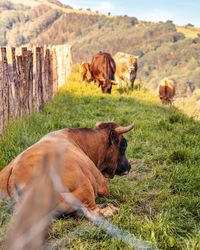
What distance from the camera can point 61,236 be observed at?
13.3ft

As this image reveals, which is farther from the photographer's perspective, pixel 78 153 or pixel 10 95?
pixel 10 95

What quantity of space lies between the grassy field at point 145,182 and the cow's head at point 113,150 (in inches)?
7.5

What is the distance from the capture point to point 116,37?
131625 millimetres

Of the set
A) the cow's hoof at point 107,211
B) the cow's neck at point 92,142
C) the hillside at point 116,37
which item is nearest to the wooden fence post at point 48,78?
the cow's neck at point 92,142

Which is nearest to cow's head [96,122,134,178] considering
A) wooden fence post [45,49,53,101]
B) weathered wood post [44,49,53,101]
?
weathered wood post [44,49,53,101]

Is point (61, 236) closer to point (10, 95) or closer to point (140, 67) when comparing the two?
point (10, 95)

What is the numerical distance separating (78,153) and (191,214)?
1.25 m

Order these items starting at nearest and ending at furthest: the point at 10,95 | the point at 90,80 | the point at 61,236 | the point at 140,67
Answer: the point at 61,236
the point at 10,95
the point at 90,80
the point at 140,67

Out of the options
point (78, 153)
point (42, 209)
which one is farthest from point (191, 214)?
point (42, 209)

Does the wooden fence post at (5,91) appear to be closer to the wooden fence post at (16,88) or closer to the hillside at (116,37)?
the wooden fence post at (16,88)

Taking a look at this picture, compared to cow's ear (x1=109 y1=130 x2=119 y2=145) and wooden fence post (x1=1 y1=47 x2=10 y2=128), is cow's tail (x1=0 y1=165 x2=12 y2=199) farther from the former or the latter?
wooden fence post (x1=1 y1=47 x2=10 y2=128)

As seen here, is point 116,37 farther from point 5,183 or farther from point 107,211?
point 5,183

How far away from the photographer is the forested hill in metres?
118

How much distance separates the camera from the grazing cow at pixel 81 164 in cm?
429
